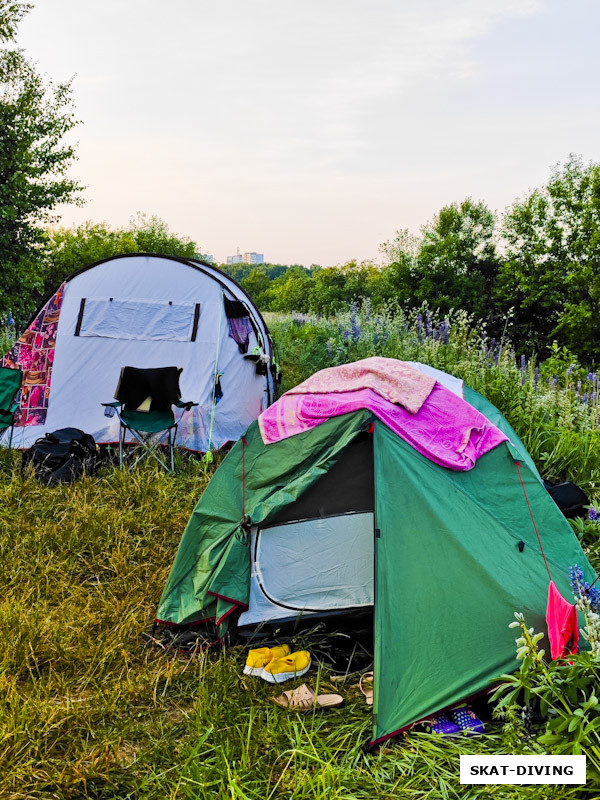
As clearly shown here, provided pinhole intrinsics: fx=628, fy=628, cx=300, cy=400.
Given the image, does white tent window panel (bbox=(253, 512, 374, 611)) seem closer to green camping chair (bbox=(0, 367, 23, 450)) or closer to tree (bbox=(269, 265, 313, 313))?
green camping chair (bbox=(0, 367, 23, 450))

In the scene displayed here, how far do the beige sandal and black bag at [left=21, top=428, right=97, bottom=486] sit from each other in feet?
9.93

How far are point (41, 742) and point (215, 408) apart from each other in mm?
3933

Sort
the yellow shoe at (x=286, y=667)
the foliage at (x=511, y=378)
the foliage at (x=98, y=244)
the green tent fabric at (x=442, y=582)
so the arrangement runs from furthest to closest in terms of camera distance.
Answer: the foliage at (x=98, y=244) < the foliage at (x=511, y=378) < the yellow shoe at (x=286, y=667) < the green tent fabric at (x=442, y=582)

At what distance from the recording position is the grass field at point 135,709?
214 cm

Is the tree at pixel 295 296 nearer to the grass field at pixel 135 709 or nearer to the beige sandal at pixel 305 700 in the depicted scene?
the grass field at pixel 135 709

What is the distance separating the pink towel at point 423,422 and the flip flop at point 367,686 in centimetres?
99

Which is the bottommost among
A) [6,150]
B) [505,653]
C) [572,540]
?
[505,653]

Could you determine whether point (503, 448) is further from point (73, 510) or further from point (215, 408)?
point (215, 408)

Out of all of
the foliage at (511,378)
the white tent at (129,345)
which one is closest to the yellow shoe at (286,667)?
the foliage at (511,378)

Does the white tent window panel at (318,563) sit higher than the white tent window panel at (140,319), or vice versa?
the white tent window panel at (140,319)

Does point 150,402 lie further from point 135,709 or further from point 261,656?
point 135,709

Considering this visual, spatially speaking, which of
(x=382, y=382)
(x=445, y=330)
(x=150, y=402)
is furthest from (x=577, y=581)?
(x=445, y=330)

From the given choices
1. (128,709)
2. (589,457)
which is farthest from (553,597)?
Result: (589,457)

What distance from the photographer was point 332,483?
3098 millimetres
